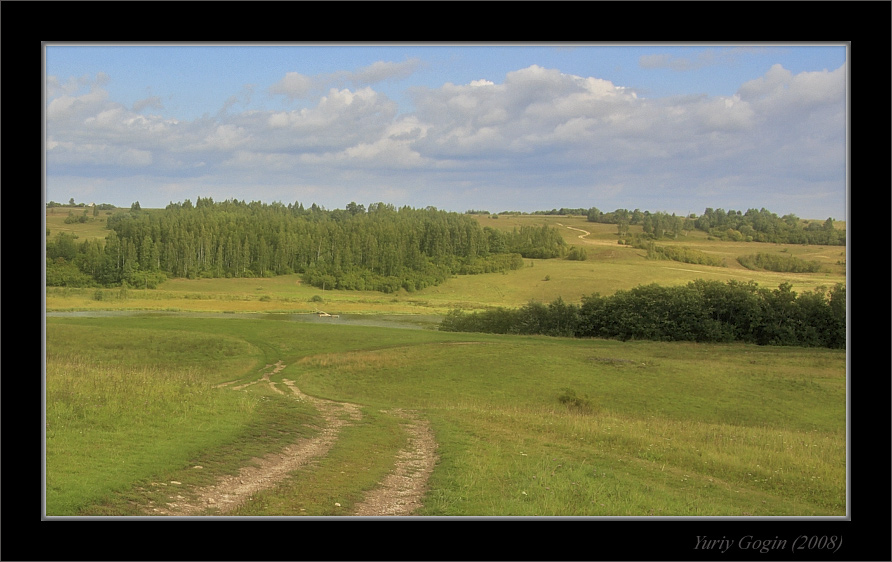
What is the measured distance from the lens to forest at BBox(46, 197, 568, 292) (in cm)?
3130

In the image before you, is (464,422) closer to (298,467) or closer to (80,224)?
(298,467)

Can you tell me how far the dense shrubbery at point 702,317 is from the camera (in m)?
35.4

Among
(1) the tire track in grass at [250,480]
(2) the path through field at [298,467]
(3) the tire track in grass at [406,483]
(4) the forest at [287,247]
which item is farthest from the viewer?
(4) the forest at [287,247]

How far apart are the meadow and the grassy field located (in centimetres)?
6

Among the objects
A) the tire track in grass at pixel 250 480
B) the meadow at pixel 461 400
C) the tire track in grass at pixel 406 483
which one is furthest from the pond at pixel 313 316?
the tire track in grass at pixel 406 483

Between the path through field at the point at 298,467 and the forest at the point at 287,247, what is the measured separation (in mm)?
23753

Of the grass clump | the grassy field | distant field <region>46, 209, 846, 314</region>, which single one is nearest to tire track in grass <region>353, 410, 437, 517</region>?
the grassy field

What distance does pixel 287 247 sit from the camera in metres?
34.8

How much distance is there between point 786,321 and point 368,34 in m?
37.0

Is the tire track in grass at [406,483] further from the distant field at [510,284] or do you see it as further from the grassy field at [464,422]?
the distant field at [510,284]

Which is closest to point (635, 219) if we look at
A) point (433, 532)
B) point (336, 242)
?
point (336, 242)

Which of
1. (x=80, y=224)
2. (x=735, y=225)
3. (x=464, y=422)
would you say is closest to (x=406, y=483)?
(x=464, y=422)

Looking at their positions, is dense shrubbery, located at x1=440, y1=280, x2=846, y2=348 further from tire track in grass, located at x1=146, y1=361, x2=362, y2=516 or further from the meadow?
tire track in grass, located at x1=146, y1=361, x2=362, y2=516

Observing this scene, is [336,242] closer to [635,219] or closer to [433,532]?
[635,219]
